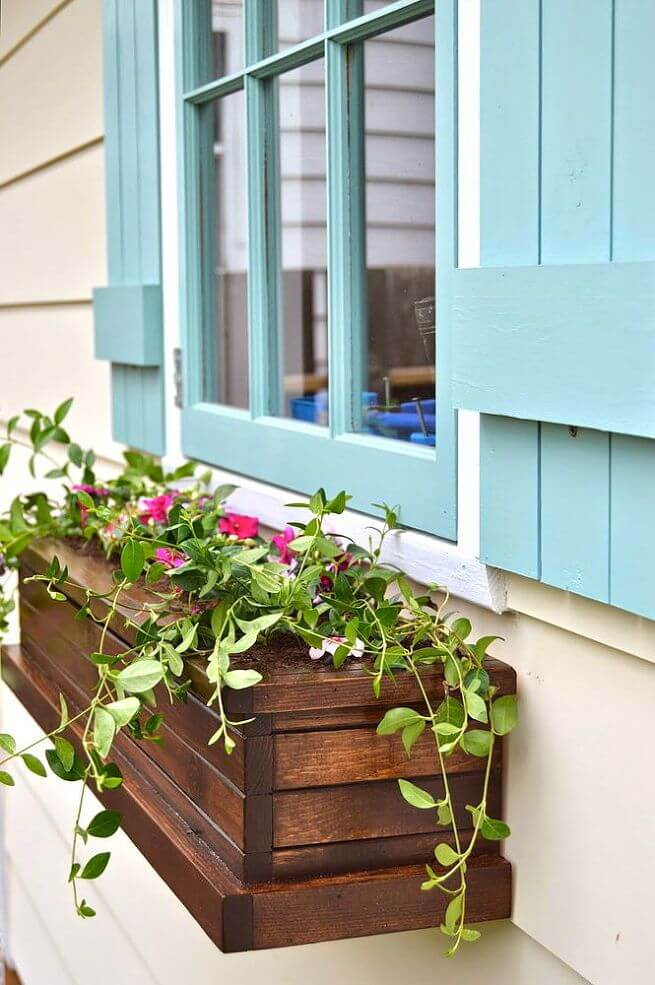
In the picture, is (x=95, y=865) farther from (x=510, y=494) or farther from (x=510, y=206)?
(x=510, y=206)

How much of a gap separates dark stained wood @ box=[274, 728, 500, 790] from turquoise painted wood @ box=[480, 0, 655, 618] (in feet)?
0.63

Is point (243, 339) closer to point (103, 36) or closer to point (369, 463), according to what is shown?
point (369, 463)

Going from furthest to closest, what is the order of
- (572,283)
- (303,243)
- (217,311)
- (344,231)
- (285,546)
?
(303,243)
(217,311)
(344,231)
(285,546)
(572,283)

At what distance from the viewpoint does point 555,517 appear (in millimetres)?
1082

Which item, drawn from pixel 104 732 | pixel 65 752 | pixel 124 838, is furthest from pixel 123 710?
pixel 124 838

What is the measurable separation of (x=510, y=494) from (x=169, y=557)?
383mm

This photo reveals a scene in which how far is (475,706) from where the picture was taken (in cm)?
109

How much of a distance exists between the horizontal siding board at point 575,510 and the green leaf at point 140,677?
344 millimetres

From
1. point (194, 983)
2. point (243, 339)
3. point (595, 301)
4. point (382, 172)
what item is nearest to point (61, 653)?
point (243, 339)

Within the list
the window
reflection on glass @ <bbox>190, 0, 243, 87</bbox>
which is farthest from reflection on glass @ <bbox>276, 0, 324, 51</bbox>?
reflection on glass @ <bbox>190, 0, 243, 87</bbox>

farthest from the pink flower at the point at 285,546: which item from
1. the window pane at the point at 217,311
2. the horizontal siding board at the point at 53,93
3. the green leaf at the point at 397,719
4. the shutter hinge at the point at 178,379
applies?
the horizontal siding board at the point at 53,93

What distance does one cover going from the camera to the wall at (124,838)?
1064mm

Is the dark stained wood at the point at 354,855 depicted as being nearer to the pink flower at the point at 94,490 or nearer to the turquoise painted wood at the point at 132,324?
the pink flower at the point at 94,490

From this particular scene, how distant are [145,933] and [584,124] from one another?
5.76ft
